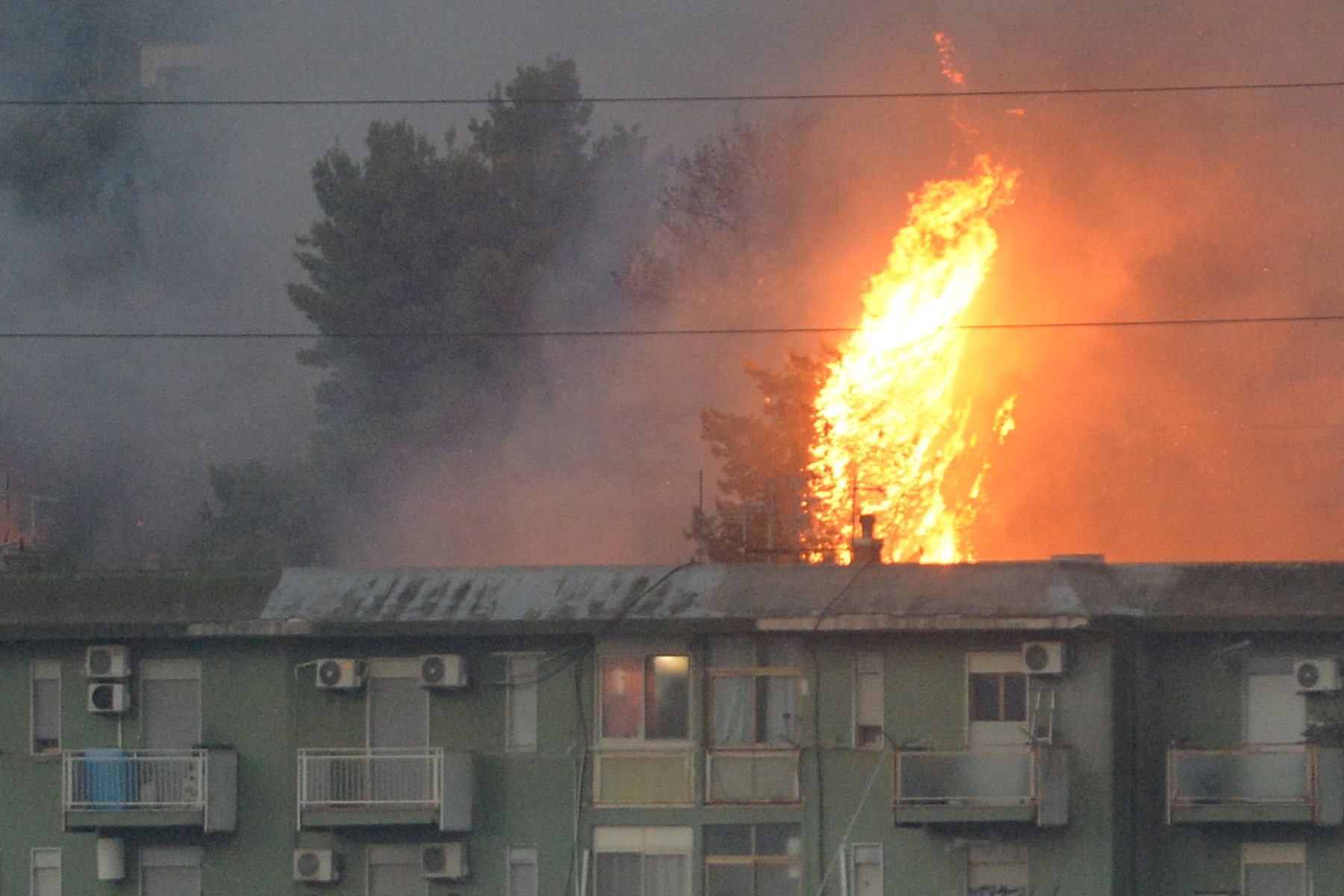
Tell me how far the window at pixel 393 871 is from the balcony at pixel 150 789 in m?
2.07

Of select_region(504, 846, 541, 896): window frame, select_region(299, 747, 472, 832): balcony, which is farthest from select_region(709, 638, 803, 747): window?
select_region(299, 747, 472, 832): balcony

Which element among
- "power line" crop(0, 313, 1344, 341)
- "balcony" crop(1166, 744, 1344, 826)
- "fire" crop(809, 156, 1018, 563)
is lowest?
"balcony" crop(1166, 744, 1344, 826)

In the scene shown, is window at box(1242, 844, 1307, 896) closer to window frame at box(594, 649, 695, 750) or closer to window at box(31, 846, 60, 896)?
window frame at box(594, 649, 695, 750)

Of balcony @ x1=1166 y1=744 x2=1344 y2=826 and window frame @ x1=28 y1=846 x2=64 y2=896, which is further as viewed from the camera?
window frame @ x1=28 y1=846 x2=64 y2=896

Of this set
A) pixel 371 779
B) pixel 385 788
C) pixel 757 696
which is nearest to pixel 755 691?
pixel 757 696

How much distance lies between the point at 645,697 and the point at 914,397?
16.1m

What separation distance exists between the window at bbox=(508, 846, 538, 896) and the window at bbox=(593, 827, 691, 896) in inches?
34.2

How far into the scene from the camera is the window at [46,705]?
37.6 metres

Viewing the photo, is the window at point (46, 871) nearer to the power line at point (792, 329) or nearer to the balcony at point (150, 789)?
the balcony at point (150, 789)

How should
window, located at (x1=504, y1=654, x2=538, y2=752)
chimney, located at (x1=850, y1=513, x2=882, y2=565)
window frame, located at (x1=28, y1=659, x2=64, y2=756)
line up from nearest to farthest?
window, located at (x1=504, y1=654, x2=538, y2=752), chimney, located at (x1=850, y1=513, x2=882, y2=565), window frame, located at (x1=28, y1=659, x2=64, y2=756)

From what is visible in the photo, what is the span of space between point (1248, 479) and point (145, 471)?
42474 millimetres

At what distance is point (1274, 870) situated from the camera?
3444cm

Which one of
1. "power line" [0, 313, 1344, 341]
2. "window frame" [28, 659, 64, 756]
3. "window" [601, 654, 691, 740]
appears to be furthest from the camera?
"power line" [0, 313, 1344, 341]

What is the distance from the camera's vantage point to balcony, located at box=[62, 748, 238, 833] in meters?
36.1
